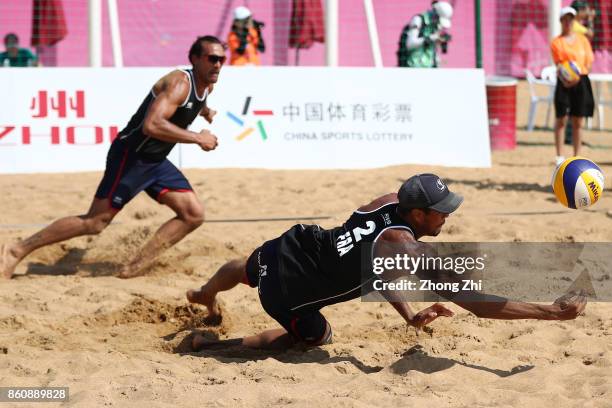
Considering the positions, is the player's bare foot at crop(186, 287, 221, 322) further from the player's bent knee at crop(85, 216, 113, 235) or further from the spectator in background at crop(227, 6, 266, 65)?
the spectator in background at crop(227, 6, 266, 65)

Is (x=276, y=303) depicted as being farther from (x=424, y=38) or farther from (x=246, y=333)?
(x=424, y=38)

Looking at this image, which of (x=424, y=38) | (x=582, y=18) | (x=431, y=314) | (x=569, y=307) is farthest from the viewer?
(x=424, y=38)

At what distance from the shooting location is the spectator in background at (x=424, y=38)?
12.5 metres

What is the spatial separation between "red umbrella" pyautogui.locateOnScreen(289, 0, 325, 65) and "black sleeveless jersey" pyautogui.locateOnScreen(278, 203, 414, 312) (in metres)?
10.6

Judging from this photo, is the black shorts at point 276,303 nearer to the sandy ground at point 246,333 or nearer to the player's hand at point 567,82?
the sandy ground at point 246,333

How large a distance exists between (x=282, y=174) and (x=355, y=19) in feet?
21.2

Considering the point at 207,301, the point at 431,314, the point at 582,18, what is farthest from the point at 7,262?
the point at 582,18

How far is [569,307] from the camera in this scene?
4539 millimetres

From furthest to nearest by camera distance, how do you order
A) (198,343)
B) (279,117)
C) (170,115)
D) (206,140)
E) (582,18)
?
(582,18) < (279,117) < (170,115) < (206,140) < (198,343)

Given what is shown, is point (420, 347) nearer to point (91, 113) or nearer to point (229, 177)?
point (229, 177)

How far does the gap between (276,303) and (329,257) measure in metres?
0.40

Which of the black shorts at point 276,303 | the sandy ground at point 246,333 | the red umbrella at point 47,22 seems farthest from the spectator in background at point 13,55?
the black shorts at point 276,303

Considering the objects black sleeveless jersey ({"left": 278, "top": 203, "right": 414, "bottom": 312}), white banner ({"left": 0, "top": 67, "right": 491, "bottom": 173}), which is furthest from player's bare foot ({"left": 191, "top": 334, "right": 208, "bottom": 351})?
white banner ({"left": 0, "top": 67, "right": 491, "bottom": 173})

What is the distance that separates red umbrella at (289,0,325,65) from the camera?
15289mm
